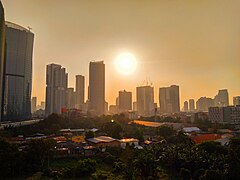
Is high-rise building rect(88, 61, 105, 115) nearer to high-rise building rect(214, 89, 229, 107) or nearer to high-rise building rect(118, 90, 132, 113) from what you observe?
high-rise building rect(118, 90, 132, 113)

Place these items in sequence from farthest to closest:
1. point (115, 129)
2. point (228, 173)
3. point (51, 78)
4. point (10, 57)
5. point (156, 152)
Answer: point (51, 78) < point (10, 57) < point (115, 129) < point (156, 152) < point (228, 173)

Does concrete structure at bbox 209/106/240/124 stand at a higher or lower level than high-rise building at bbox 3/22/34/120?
lower

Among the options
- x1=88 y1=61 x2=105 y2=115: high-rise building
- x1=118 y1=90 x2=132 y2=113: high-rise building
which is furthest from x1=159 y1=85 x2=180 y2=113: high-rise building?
x1=88 y1=61 x2=105 y2=115: high-rise building

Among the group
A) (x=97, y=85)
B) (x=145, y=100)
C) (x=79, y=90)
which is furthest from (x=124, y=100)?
(x=97, y=85)

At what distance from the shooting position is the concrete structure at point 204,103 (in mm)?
114062

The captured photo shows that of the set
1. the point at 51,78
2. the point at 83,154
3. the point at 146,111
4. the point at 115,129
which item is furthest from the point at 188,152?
the point at 146,111

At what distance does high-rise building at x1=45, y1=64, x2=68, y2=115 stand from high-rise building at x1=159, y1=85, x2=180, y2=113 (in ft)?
133

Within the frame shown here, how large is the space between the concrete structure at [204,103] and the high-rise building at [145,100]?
30.6 m

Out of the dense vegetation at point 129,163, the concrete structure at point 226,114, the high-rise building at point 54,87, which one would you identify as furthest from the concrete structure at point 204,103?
the dense vegetation at point 129,163

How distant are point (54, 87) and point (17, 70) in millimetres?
20124

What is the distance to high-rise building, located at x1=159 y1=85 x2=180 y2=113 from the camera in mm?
91588

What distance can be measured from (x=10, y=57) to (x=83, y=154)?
37145 millimetres

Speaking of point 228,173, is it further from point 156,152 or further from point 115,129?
point 115,129

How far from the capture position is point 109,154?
18.9 metres
